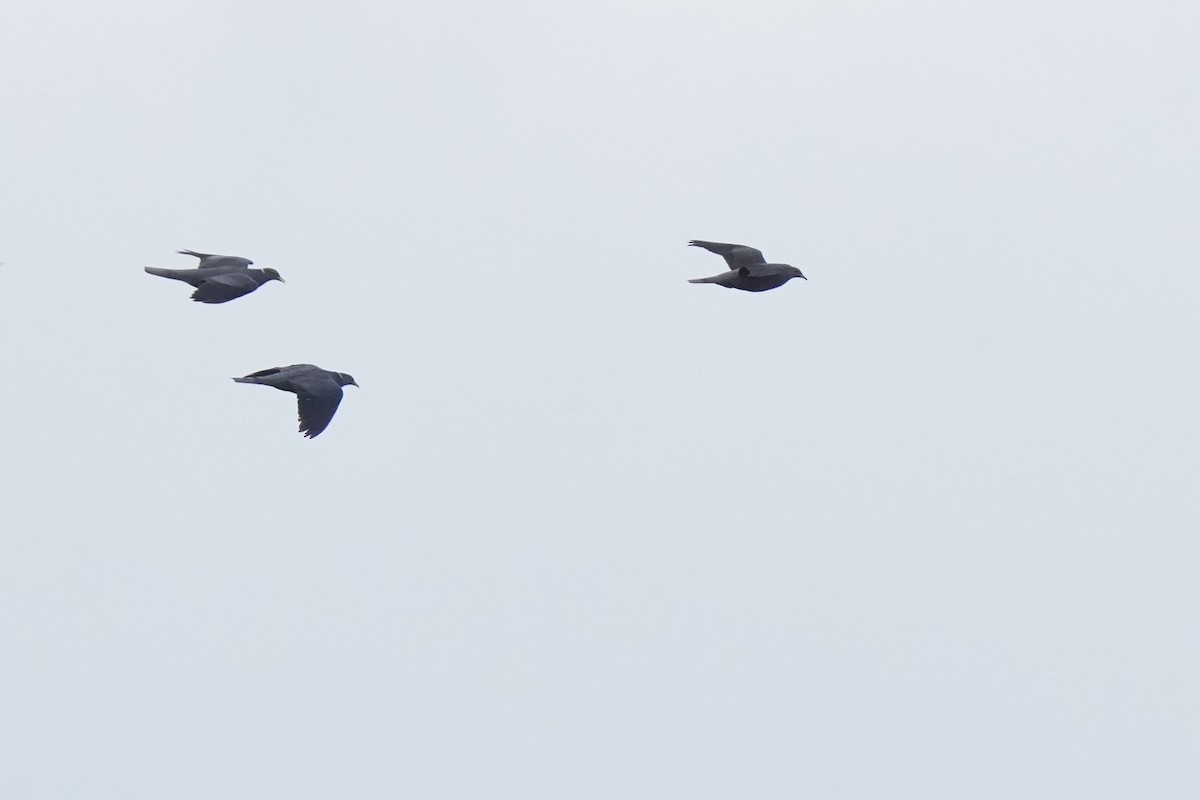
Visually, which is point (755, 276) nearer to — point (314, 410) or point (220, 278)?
point (314, 410)

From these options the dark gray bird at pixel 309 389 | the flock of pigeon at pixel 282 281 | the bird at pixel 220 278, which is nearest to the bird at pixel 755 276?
the flock of pigeon at pixel 282 281

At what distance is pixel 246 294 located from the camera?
145ft

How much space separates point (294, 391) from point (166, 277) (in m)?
3.51

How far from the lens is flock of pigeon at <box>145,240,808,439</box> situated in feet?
141

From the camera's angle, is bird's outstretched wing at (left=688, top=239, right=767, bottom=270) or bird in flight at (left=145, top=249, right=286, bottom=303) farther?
bird's outstretched wing at (left=688, top=239, right=767, bottom=270)

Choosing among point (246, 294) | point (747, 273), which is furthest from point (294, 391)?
point (747, 273)

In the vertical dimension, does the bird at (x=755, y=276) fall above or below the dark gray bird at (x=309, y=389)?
above

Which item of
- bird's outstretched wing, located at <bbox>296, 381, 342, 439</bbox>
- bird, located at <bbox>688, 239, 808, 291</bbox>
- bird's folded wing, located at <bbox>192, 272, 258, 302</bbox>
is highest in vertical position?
bird, located at <bbox>688, 239, 808, 291</bbox>

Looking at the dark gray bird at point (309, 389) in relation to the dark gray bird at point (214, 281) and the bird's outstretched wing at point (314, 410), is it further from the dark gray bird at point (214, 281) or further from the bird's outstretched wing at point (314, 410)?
the dark gray bird at point (214, 281)

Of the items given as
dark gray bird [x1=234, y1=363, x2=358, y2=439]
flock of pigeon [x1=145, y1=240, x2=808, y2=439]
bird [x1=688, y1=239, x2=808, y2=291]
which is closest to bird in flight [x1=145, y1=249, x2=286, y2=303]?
flock of pigeon [x1=145, y1=240, x2=808, y2=439]

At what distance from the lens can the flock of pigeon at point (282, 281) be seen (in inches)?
1698

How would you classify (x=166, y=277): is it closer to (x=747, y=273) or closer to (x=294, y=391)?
(x=294, y=391)

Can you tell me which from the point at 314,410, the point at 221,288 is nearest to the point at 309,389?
the point at 314,410

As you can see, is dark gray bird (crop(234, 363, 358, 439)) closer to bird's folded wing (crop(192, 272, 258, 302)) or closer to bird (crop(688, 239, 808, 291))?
bird's folded wing (crop(192, 272, 258, 302))
